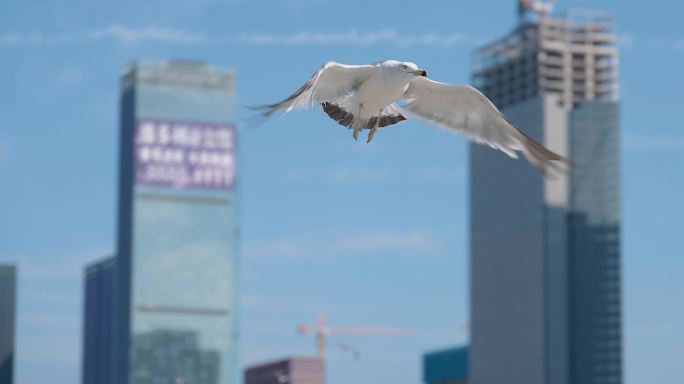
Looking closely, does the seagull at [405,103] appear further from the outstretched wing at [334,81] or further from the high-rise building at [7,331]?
the high-rise building at [7,331]

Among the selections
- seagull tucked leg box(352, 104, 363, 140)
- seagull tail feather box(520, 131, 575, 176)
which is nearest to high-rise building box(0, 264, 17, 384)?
seagull tucked leg box(352, 104, 363, 140)

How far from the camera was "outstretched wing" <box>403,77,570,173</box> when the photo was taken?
110ft

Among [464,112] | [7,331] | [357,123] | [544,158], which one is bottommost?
[7,331]

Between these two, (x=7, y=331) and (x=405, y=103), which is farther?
(x=7, y=331)

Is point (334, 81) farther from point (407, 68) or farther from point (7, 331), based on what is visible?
point (7, 331)

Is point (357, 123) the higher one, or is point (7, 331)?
point (357, 123)

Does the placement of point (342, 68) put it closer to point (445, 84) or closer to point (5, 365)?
point (445, 84)

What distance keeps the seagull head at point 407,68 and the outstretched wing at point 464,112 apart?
1.33m

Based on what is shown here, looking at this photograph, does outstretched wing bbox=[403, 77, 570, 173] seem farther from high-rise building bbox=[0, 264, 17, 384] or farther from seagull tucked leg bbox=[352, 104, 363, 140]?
high-rise building bbox=[0, 264, 17, 384]

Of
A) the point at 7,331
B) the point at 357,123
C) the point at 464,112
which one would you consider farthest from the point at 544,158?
the point at 7,331

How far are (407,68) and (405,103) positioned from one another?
6.42 feet

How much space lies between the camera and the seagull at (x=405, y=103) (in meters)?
32.8

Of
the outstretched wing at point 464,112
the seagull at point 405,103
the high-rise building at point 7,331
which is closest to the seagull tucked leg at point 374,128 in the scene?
the seagull at point 405,103

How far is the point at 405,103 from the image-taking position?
34.7m
